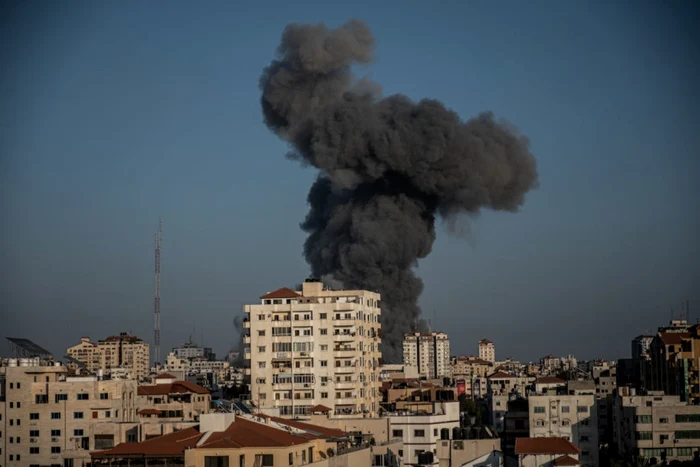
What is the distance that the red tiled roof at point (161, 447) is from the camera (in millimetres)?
30984

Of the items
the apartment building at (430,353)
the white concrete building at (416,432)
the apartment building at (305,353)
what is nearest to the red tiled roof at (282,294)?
the apartment building at (305,353)

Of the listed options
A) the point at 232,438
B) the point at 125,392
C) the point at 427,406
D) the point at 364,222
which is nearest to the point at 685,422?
the point at 427,406

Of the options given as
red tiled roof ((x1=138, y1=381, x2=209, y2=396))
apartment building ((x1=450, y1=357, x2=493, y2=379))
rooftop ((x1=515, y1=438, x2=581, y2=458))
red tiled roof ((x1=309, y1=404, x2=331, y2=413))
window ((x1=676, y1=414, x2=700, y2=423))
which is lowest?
rooftop ((x1=515, y1=438, x2=581, y2=458))

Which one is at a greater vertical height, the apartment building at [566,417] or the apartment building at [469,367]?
the apartment building at [469,367]

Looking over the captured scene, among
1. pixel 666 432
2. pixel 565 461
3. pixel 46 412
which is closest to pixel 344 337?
pixel 666 432

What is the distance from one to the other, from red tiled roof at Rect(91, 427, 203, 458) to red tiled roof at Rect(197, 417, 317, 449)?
18.2 inches

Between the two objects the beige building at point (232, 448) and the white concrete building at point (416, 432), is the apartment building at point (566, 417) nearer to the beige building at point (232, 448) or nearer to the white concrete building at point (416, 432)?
the white concrete building at point (416, 432)

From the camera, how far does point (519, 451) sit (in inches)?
1861

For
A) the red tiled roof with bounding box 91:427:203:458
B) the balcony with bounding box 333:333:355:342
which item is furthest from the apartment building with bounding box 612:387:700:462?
the red tiled roof with bounding box 91:427:203:458

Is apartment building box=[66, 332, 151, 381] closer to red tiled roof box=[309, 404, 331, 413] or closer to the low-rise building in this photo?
red tiled roof box=[309, 404, 331, 413]

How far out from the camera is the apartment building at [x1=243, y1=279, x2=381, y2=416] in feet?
207

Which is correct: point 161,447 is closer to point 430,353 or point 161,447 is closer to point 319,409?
point 319,409

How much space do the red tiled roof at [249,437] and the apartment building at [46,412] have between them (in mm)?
17368

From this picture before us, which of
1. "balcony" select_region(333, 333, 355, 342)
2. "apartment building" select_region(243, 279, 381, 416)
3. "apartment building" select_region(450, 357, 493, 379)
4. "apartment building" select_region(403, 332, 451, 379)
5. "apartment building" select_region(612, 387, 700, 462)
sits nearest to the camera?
"apartment building" select_region(612, 387, 700, 462)
